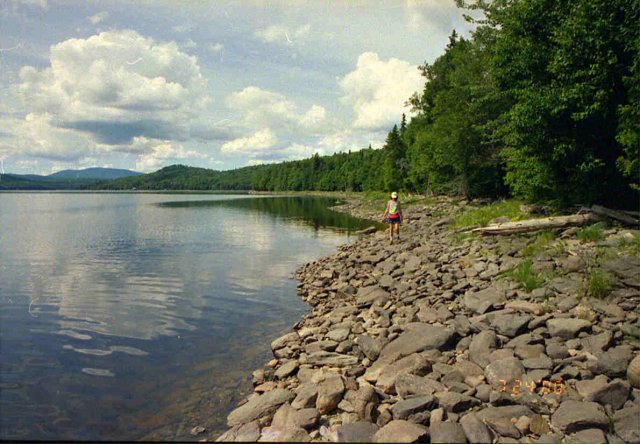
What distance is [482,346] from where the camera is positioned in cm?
887

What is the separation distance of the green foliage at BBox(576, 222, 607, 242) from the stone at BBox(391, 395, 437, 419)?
10.9 metres

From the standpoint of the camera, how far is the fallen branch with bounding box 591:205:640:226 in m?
15.2

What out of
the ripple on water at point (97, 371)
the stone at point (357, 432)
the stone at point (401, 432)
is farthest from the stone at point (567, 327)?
the ripple on water at point (97, 371)

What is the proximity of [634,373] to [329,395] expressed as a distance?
217 inches

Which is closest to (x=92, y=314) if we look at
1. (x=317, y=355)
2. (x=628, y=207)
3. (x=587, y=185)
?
(x=317, y=355)

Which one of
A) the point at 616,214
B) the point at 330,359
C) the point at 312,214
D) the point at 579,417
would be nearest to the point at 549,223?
the point at 616,214

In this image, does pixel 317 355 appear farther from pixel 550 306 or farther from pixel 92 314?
pixel 92 314

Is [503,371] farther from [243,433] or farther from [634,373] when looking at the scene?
[243,433]

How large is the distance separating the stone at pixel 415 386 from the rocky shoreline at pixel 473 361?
24 millimetres

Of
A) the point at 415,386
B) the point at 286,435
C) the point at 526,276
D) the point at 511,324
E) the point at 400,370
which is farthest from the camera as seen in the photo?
the point at 526,276

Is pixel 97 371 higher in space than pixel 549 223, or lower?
lower

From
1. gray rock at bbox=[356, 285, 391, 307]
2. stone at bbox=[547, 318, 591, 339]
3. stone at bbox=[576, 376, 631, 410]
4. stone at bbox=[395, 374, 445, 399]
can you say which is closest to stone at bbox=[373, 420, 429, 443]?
stone at bbox=[395, 374, 445, 399]

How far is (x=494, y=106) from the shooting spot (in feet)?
92.3

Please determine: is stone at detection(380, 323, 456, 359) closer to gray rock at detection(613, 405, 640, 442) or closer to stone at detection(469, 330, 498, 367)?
stone at detection(469, 330, 498, 367)
